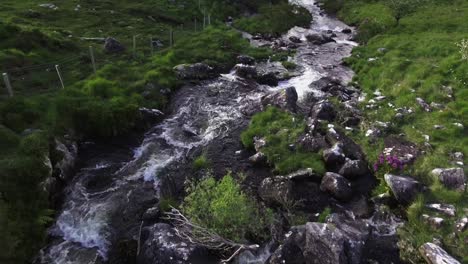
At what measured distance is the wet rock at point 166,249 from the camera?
59.6ft

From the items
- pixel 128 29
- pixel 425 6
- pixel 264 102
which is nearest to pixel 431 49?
pixel 264 102

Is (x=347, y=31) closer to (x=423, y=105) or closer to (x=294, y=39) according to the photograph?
(x=294, y=39)

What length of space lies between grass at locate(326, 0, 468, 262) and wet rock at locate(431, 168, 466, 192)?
1.42 ft

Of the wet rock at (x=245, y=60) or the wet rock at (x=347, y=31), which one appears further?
the wet rock at (x=347, y=31)

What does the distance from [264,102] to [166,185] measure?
1344 cm

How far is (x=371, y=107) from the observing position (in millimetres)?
32031

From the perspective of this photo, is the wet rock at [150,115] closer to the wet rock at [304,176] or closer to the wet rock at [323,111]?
the wet rock at [323,111]

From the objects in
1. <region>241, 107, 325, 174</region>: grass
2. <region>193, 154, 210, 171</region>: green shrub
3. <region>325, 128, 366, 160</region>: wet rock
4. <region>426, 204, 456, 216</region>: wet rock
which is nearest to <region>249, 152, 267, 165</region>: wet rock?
<region>241, 107, 325, 174</region>: grass

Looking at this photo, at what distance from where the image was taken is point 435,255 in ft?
56.9

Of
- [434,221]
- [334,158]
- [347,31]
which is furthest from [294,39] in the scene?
[434,221]

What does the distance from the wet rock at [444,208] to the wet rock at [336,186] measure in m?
4.26

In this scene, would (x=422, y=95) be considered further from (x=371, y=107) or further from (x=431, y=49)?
(x=431, y=49)

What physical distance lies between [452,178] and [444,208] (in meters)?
2.40

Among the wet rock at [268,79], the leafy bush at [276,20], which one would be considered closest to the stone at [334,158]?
the wet rock at [268,79]
